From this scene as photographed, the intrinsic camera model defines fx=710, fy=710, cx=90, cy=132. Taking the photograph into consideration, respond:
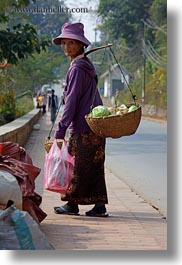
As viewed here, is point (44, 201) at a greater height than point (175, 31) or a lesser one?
lesser

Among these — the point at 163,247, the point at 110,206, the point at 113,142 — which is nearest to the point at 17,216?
the point at 163,247

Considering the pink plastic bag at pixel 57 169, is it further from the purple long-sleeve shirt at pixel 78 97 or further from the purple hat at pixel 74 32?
the purple hat at pixel 74 32

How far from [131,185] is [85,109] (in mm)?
3157

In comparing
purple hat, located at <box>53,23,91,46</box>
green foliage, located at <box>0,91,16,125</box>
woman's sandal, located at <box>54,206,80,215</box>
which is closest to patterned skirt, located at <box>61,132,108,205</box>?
woman's sandal, located at <box>54,206,80,215</box>

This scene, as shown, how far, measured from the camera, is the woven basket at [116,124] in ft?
17.4

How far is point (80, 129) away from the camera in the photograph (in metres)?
5.84

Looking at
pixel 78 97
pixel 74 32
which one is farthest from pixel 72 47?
pixel 78 97

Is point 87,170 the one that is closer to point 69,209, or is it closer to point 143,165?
point 69,209

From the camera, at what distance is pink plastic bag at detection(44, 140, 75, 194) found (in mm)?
5582

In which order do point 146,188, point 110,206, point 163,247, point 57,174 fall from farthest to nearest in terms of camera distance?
1. point 146,188
2. point 110,206
3. point 57,174
4. point 163,247

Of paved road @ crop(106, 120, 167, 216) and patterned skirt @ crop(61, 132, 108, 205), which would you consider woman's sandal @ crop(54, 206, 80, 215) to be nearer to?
patterned skirt @ crop(61, 132, 108, 205)

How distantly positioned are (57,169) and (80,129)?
0.45m

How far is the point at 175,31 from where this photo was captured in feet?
14.8

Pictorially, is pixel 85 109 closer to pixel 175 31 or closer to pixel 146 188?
pixel 175 31
